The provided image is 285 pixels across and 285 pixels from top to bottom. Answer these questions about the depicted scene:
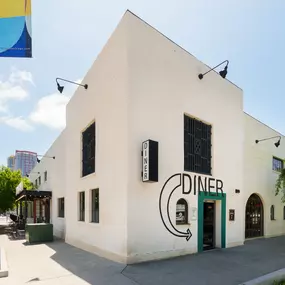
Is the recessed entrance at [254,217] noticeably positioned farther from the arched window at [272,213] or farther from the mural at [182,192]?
the mural at [182,192]

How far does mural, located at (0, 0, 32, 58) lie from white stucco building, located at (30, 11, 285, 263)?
3621 millimetres

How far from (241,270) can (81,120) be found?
27.4 ft

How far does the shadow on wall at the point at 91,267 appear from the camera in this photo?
6.40 meters

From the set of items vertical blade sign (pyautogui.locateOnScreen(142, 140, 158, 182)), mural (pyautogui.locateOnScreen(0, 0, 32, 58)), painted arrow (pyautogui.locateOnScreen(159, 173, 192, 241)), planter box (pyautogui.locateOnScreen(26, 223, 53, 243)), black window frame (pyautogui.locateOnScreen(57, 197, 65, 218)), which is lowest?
planter box (pyautogui.locateOnScreen(26, 223, 53, 243))

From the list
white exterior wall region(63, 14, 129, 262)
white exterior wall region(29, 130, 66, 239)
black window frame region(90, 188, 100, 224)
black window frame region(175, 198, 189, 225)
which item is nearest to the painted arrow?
black window frame region(175, 198, 189, 225)

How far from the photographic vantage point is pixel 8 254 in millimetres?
10125

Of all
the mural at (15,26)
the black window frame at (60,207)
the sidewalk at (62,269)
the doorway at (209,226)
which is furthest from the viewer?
the black window frame at (60,207)

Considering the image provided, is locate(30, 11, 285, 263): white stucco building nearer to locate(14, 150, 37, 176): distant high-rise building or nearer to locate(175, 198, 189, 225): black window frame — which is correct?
locate(175, 198, 189, 225): black window frame

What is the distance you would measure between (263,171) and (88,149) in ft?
33.0

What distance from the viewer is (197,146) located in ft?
34.7

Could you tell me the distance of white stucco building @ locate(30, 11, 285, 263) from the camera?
820 cm

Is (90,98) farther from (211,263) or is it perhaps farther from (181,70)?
(211,263)

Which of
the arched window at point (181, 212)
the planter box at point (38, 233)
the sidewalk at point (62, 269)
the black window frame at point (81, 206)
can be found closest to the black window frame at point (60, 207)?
the planter box at point (38, 233)

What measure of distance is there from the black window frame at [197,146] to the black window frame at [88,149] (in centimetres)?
351
